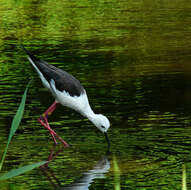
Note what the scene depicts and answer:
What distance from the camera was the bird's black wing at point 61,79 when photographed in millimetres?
9039

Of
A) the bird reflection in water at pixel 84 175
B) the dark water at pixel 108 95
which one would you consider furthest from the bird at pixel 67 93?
the bird reflection in water at pixel 84 175

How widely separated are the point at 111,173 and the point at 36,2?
19582 mm

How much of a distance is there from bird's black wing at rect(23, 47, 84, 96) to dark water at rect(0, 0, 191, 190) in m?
0.68

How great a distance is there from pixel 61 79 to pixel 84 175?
6.65ft

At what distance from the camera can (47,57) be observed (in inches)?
603

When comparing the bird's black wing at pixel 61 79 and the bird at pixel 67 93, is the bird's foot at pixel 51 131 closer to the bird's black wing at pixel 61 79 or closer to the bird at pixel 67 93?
the bird at pixel 67 93

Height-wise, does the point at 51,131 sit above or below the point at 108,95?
above

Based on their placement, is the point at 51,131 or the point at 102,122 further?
the point at 51,131

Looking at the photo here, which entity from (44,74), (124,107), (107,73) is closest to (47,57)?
(107,73)

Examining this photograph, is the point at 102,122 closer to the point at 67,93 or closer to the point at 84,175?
the point at 67,93

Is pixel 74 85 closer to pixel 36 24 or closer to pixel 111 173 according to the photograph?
pixel 111 173

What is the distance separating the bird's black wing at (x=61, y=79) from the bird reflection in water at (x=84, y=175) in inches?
41.2

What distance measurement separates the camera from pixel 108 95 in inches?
462

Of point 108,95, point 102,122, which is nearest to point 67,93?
point 102,122
